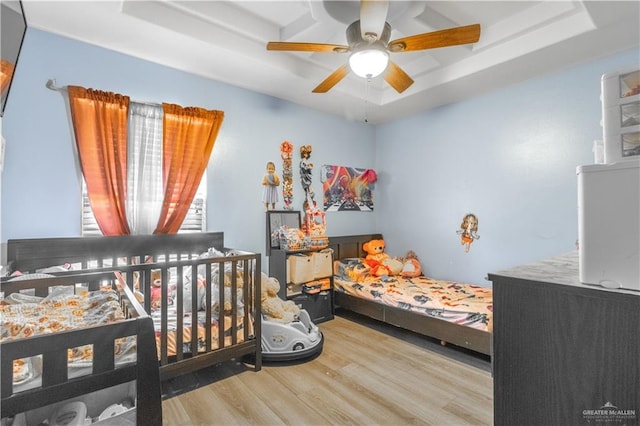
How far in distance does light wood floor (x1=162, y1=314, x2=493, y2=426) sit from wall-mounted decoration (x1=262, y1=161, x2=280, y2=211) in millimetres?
1593

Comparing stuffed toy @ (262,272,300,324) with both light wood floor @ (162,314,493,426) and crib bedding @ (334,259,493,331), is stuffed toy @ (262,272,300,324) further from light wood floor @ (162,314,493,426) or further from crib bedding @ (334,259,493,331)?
crib bedding @ (334,259,493,331)

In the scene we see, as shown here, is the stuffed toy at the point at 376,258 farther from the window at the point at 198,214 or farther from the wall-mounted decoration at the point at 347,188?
the window at the point at 198,214

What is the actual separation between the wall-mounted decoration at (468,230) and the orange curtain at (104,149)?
3.29 meters

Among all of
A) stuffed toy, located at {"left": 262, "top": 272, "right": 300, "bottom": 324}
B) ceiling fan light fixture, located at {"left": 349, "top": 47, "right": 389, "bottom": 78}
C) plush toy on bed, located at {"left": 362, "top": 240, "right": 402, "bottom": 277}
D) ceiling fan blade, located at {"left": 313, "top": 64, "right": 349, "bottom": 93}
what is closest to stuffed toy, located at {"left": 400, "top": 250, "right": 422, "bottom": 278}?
plush toy on bed, located at {"left": 362, "top": 240, "right": 402, "bottom": 277}

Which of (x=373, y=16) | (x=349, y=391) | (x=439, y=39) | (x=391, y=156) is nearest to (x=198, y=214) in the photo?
(x=349, y=391)

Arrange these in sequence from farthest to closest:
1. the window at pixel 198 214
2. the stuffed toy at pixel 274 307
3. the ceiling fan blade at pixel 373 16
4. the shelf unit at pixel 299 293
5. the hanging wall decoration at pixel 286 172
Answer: the hanging wall decoration at pixel 286 172
the shelf unit at pixel 299 293
the window at pixel 198 214
the stuffed toy at pixel 274 307
the ceiling fan blade at pixel 373 16

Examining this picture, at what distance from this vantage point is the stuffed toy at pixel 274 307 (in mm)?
2664

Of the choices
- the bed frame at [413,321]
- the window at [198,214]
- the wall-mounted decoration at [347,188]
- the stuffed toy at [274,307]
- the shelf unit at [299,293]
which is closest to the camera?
the bed frame at [413,321]

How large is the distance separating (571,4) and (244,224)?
3.15 m

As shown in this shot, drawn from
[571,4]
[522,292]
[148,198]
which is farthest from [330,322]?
[571,4]

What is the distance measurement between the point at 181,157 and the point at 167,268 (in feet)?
3.76

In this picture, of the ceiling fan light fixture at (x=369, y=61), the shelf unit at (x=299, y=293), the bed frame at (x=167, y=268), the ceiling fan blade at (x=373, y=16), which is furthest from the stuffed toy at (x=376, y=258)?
the ceiling fan blade at (x=373, y=16)

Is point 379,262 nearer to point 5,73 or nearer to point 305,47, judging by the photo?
point 305,47

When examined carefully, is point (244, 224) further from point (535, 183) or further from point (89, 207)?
point (535, 183)
